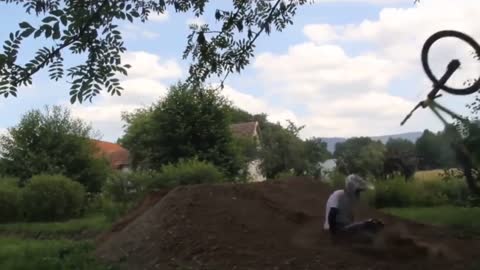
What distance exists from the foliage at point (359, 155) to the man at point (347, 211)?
83.5 ft

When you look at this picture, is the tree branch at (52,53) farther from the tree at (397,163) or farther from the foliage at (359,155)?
the foliage at (359,155)

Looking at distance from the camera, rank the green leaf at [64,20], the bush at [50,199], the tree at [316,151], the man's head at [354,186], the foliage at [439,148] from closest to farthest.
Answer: the foliage at [439,148], the green leaf at [64,20], the man's head at [354,186], the bush at [50,199], the tree at [316,151]

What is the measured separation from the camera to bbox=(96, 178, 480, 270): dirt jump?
9984 millimetres

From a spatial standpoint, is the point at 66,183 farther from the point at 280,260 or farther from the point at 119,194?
the point at 280,260

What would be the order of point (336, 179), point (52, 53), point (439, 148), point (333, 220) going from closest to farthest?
1. point (439, 148)
2. point (52, 53)
3. point (333, 220)
4. point (336, 179)

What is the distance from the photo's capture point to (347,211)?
10469mm

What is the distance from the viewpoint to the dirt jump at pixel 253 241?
393 inches

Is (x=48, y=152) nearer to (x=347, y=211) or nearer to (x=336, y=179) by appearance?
(x=336, y=179)

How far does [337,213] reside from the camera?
34.2 feet

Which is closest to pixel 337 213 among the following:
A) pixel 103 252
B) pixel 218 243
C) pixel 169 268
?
pixel 218 243

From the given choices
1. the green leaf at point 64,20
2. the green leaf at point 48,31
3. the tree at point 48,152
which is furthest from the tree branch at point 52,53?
the tree at point 48,152

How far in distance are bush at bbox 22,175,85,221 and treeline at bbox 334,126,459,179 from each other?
10.2 meters

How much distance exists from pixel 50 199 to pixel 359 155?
1007 inches

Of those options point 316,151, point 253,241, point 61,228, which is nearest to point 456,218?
point 253,241
